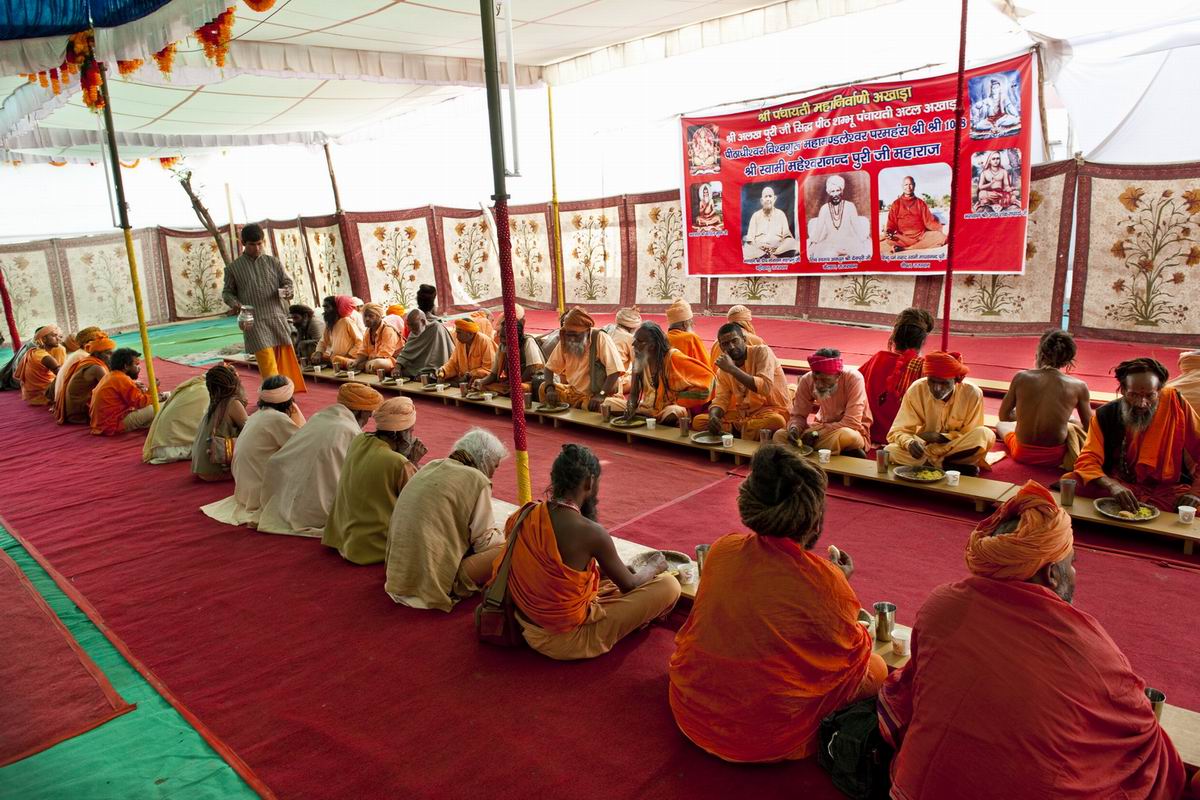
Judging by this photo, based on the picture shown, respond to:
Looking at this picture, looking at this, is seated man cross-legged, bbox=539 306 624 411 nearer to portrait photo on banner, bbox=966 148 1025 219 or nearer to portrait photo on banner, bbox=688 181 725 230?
portrait photo on banner, bbox=966 148 1025 219

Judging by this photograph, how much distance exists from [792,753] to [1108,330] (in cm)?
760

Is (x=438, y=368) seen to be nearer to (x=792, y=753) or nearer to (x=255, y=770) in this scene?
(x=255, y=770)

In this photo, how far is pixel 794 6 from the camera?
8078mm

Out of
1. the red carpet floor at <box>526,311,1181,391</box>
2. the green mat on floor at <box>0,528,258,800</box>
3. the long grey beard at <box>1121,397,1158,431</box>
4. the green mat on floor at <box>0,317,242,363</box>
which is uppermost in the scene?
the long grey beard at <box>1121,397,1158,431</box>

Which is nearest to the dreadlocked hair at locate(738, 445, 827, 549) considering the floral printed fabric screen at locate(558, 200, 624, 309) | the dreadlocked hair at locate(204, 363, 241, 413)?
the dreadlocked hair at locate(204, 363, 241, 413)

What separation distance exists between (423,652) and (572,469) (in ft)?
3.95

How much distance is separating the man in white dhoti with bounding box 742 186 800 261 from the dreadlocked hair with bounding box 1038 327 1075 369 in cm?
599

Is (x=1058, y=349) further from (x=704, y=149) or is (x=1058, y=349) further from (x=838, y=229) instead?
(x=704, y=149)

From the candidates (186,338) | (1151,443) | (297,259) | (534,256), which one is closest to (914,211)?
(1151,443)

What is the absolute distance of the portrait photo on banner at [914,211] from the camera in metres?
9.29

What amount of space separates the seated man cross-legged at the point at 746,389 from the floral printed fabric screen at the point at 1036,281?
11.2 feet

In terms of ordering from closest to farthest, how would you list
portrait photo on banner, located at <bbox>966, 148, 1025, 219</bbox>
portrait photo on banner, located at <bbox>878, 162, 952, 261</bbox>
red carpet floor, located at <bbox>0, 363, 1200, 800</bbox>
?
red carpet floor, located at <bbox>0, 363, 1200, 800</bbox>
portrait photo on banner, located at <bbox>966, 148, 1025, 219</bbox>
portrait photo on banner, located at <bbox>878, 162, 952, 261</bbox>

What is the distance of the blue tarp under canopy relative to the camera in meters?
5.21

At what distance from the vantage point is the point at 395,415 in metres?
4.30
